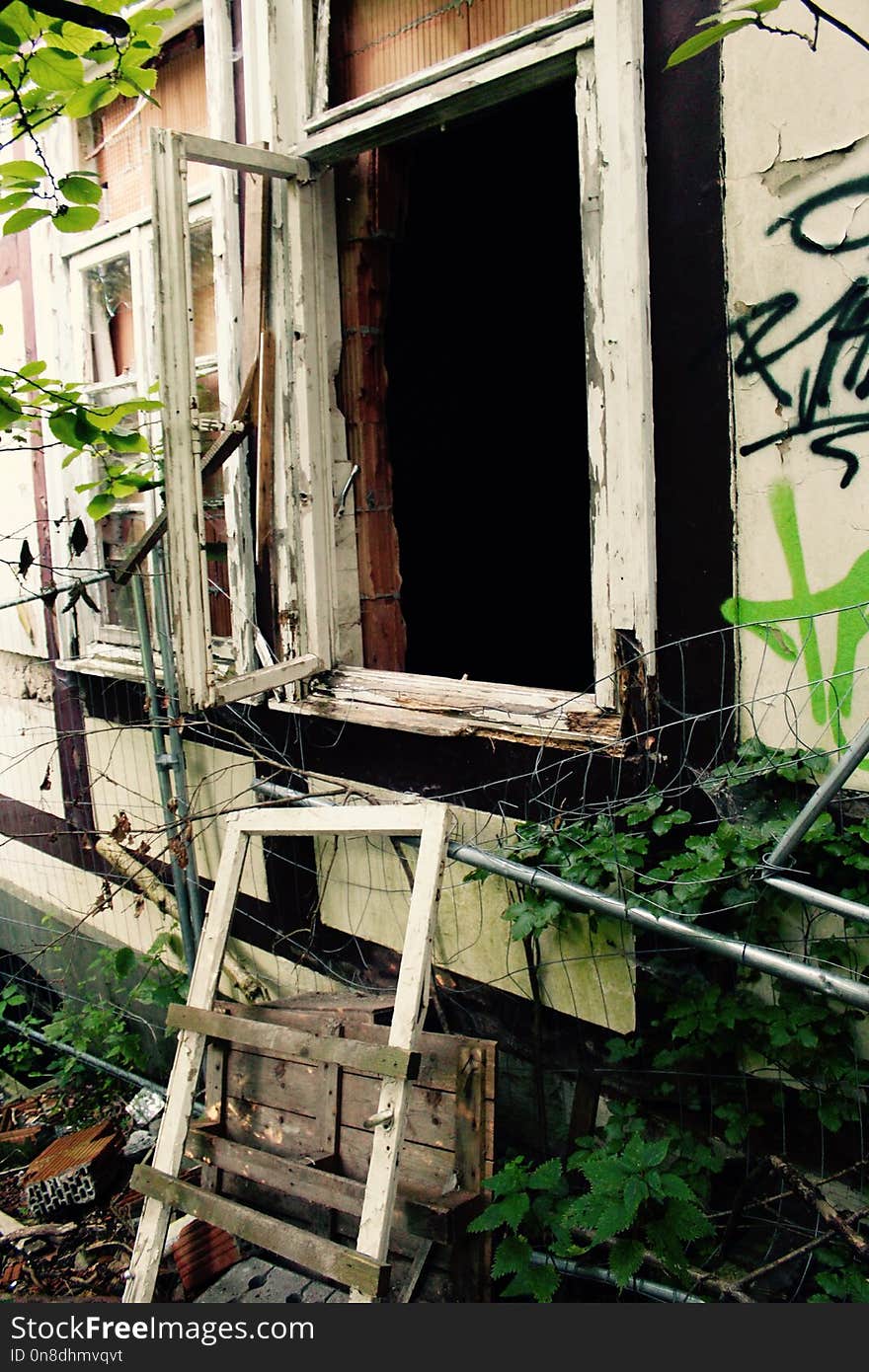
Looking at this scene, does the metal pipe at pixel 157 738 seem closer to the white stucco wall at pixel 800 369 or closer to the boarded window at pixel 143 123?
the boarded window at pixel 143 123

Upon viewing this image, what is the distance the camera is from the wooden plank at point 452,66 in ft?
8.78

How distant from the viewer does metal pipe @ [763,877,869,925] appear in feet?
6.62

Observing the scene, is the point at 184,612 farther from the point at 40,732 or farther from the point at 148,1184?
the point at 40,732

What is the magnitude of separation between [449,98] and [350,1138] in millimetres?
2985

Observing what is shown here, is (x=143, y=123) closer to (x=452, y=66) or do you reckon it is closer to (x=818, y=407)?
(x=452, y=66)

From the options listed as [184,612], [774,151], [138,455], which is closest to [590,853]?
[184,612]

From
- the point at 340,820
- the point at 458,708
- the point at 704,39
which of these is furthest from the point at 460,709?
the point at 704,39

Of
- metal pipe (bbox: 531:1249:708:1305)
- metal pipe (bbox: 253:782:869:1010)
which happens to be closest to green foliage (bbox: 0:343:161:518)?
metal pipe (bbox: 253:782:869:1010)

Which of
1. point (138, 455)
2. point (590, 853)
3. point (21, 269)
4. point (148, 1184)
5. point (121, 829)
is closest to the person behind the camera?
point (590, 853)

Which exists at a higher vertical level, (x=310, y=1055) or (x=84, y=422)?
(x=84, y=422)

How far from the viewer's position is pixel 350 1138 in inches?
114

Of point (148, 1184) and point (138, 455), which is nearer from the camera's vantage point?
point (148, 1184)

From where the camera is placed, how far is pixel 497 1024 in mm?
3307

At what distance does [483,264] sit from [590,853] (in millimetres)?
4079
